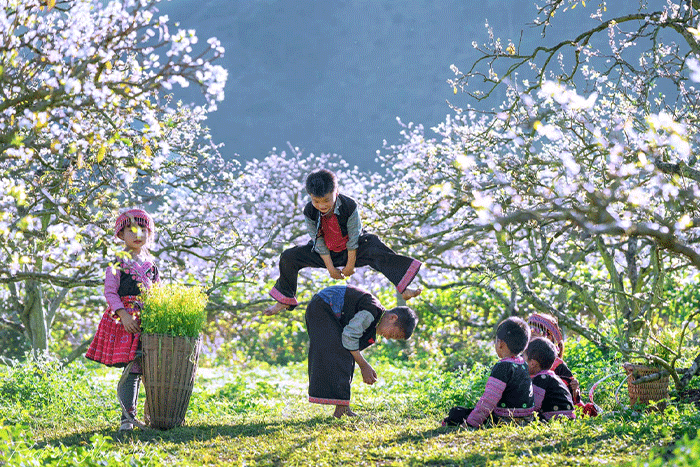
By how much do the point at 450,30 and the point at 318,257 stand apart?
733 inches

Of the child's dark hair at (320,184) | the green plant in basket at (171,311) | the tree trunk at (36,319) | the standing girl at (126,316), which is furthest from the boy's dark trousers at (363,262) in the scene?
the tree trunk at (36,319)

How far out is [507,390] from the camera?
15.7ft

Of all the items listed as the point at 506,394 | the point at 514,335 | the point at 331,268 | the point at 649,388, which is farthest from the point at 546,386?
the point at 331,268

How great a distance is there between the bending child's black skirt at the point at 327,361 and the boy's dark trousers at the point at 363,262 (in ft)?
1.22

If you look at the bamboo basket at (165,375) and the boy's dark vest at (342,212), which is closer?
the bamboo basket at (165,375)

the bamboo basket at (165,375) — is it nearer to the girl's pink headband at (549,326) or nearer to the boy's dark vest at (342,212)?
the boy's dark vest at (342,212)

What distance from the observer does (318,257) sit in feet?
18.7

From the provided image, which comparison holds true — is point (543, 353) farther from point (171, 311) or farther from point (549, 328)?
point (171, 311)

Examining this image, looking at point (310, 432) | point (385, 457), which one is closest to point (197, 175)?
point (310, 432)

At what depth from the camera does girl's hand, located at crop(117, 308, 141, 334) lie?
4949 millimetres

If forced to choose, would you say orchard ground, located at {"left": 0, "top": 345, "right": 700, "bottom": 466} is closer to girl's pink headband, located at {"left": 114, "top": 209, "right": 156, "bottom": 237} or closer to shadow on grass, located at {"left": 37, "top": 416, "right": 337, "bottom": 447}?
shadow on grass, located at {"left": 37, "top": 416, "right": 337, "bottom": 447}

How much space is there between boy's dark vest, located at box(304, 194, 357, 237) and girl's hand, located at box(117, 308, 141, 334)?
4.92 feet

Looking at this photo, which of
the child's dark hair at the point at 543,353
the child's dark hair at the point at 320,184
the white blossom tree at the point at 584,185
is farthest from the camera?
the child's dark hair at the point at 543,353

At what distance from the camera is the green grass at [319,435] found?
3.41 metres
